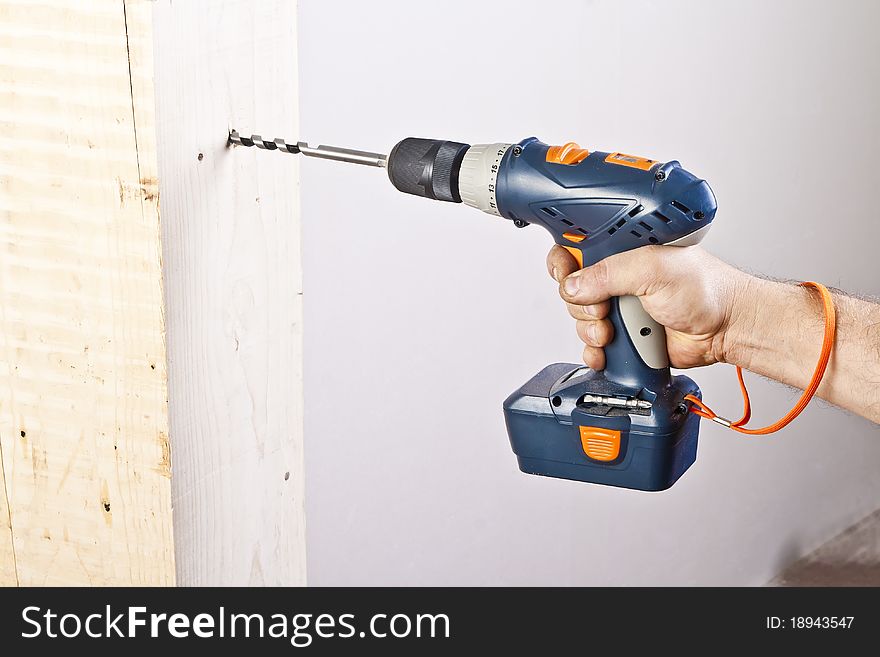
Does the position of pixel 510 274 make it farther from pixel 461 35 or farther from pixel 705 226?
pixel 705 226

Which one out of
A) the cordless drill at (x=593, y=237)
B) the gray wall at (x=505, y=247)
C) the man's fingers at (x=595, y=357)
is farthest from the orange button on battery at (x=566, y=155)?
the gray wall at (x=505, y=247)


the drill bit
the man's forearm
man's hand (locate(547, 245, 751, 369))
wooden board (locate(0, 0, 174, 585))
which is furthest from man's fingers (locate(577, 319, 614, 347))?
wooden board (locate(0, 0, 174, 585))

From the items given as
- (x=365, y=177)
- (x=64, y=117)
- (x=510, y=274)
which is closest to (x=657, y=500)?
(x=510, y=274)

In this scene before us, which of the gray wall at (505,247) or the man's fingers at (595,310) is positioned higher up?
the gray wall at (505,247)

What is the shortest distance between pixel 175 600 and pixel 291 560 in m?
0.13

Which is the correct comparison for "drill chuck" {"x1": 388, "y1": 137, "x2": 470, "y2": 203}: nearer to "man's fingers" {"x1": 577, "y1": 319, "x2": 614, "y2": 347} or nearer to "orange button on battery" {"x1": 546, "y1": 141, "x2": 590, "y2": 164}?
"orange button on battery" {"x1": 546, "y1": 141, "x2": 590, "y2": 164}

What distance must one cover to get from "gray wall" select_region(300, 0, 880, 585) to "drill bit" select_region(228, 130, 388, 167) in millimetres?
497

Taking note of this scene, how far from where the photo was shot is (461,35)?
1.52 meters

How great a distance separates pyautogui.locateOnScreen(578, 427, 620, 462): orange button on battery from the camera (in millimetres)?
1015

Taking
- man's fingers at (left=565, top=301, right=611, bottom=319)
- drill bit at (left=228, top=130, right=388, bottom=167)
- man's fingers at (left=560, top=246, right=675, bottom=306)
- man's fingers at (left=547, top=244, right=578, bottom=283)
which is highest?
drill bit at (left=228, top=130, right=388, bottom=167)

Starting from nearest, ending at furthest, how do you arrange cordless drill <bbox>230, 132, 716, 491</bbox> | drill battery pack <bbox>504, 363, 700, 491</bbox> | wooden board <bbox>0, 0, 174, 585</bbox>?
wooden board <bbox>0, 0, 174, 585</bbox>
cordless drill <bbox>230, 132, 716, 491</bbox>
drill battery pack <bbox>504, 363, 700, 491</bbox>

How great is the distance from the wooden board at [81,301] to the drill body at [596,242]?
0.28 meters

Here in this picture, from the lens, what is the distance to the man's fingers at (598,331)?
3.41 ft

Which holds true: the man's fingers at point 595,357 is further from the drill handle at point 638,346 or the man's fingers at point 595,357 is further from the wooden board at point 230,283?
the wooden board at point 230,283
